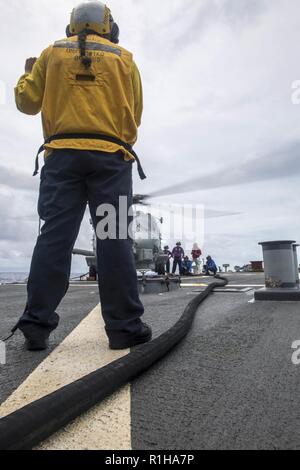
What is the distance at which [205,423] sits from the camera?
3.26ft

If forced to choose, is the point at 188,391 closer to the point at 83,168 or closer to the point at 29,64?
the point at 83,168

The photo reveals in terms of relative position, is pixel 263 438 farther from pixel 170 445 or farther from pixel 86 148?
pixel 86 148

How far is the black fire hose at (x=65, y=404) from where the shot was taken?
0.85 m

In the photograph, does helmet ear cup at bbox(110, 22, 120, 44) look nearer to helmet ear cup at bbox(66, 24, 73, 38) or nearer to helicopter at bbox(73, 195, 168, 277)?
helmet ear cup at bbox(66, 24, 73, 38)

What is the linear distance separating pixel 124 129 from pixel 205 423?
1558 millimetres

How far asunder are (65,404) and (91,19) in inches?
79.3

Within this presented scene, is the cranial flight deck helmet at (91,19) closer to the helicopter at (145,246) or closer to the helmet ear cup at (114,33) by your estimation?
the helmet ear cup at (114,33)

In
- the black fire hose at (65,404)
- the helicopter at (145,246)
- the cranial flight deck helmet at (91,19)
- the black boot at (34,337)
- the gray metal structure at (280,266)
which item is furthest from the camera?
the helicopter at (145,246)

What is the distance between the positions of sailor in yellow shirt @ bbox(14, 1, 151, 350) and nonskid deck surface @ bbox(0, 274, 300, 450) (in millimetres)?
233

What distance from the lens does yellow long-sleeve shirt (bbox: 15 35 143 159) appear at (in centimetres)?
200

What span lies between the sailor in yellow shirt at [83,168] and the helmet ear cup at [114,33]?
0.60ft
